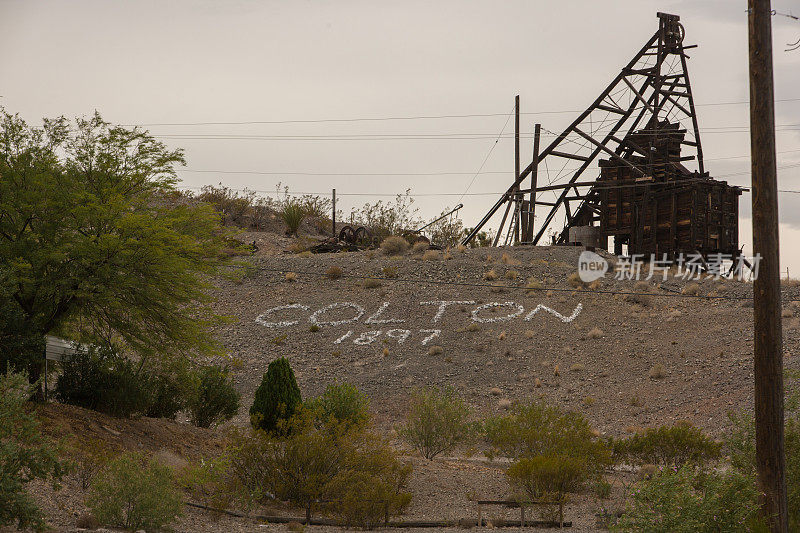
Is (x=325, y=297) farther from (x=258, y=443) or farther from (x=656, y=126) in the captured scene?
(x=258, y=443)

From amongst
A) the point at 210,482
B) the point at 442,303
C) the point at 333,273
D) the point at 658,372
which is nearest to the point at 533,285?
the point at 442,303

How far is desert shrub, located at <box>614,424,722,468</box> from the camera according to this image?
16.8m

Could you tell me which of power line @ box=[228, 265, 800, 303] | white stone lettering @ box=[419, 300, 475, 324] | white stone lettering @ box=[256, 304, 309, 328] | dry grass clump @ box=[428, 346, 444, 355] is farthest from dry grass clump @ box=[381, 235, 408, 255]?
dry grass clump @ box=[428, 346, 444, 355]

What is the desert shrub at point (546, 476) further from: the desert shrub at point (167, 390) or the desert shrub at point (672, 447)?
the desert shrub at point (167, 390)

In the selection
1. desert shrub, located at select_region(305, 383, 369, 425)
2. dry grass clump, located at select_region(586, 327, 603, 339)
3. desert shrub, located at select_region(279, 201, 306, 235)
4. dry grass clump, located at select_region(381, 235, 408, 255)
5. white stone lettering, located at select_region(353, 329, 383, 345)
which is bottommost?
desert shrub, located at select_region(305, 383, 369, 425)

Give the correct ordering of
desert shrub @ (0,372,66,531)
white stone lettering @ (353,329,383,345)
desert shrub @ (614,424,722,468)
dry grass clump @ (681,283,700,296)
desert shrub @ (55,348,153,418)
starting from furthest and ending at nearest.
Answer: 1. dry grass clump @ (681,283,700,296)
2. white stone lettering @ (353,329,383,345)
3. desert shrub @ (55,348,153,418)
4. desert shrub @ (614,424,722,468)
5. desert shrub @ (0,372,66,531)

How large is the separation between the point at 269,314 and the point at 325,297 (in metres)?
2.88

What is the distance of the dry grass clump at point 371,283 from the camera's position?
36844 millimetres

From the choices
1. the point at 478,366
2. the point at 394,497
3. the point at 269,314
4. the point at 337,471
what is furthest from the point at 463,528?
the point at 269,314

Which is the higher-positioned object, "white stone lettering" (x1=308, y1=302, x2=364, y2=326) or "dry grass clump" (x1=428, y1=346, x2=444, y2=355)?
"white stone lettering" (x1=308, y1=302, x2=364, y2=326)

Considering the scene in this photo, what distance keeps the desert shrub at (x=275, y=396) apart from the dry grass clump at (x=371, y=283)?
18326 millimetres

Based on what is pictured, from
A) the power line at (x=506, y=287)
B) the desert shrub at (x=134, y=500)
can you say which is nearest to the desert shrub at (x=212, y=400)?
the power line at (x=506, y=287)

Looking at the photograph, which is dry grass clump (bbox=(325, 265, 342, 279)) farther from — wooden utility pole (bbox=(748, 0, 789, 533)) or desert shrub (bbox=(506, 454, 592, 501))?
wooden utility pole (bbox=(748, 0, 789, 533))

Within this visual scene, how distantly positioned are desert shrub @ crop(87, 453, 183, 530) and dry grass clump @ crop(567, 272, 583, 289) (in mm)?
26829
